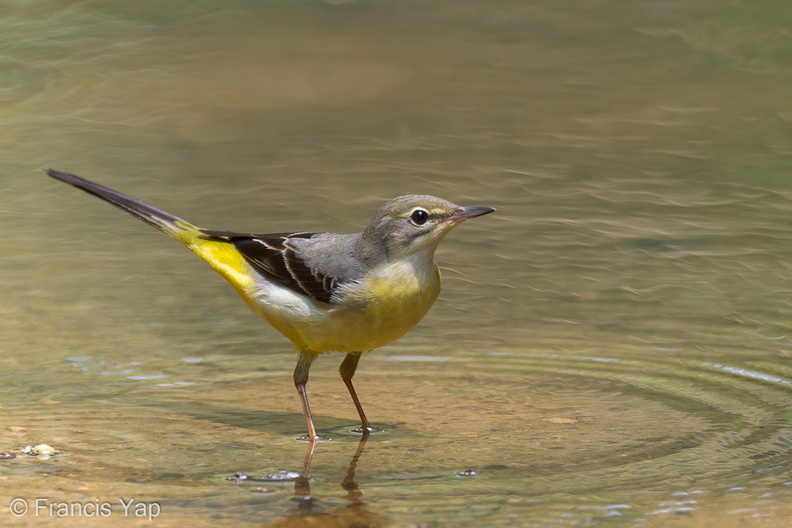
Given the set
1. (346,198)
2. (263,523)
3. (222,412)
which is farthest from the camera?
(346,198)

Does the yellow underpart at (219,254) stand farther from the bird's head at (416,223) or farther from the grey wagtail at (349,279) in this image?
the bird's head at (416,223)

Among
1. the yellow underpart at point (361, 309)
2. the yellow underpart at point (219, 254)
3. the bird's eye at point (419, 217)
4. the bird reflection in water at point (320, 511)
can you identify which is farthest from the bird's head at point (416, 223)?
the bird reflection in water at point (320, 511)

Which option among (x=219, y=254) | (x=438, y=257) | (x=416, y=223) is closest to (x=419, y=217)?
(x=416, y=223)

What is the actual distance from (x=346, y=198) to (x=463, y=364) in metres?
4.42

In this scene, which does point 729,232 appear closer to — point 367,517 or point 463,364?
point 463,364

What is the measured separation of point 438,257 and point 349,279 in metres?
3.85

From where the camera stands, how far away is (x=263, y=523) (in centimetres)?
564

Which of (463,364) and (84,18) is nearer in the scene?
(463,364)

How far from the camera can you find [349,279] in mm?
7176

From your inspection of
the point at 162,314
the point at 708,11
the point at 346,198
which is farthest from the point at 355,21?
the point at 162,314

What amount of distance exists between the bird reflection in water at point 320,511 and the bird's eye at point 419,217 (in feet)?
5.41

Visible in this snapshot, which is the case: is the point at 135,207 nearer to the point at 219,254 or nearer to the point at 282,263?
the point at 219,254

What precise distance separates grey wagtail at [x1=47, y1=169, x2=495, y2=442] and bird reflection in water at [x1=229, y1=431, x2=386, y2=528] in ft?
2.79

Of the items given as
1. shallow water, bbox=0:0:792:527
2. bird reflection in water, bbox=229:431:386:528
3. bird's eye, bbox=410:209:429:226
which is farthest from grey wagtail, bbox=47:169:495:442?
bird reflection in water, bbox=229:431:386:528
